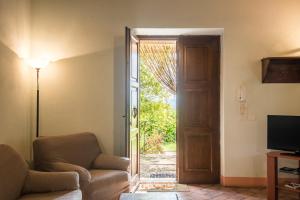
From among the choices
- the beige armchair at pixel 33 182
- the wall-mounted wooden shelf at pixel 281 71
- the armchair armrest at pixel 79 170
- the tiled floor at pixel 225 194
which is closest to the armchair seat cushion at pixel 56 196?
the beige armchair at pixel 33 182

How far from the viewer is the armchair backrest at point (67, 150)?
3.68 meters

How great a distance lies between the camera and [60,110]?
4.62m

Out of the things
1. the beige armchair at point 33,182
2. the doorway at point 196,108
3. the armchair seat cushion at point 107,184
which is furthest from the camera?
the doorway at point 196,108

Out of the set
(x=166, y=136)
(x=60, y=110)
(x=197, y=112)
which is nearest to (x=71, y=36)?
(x=60, y=110)

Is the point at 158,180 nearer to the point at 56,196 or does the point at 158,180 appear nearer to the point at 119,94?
the point at 119,94

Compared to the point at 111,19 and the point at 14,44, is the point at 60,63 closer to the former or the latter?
the point at 14,44

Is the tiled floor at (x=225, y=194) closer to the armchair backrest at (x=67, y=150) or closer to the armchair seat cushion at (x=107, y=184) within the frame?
the armchair seat cushion at (x=107, y=184)

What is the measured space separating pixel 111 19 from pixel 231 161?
113 inches

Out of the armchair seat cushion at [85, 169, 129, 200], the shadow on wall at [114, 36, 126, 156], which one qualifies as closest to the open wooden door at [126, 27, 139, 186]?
the shadow on wall at [114, 36, 126, 156]

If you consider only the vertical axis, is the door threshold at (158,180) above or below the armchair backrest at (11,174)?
below

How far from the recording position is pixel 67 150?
3.90 meters

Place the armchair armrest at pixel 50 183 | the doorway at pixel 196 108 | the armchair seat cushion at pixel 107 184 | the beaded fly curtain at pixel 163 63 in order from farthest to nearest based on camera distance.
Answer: the beaded fly curtain at pixel 163 63 → the doorway at pixel 196 108 → the armchair seat cushion at pixel 107 184 → the armchair armrest at pixel 50 183

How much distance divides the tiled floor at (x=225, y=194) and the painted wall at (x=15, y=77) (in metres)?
2.40

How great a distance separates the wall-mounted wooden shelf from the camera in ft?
14.8
